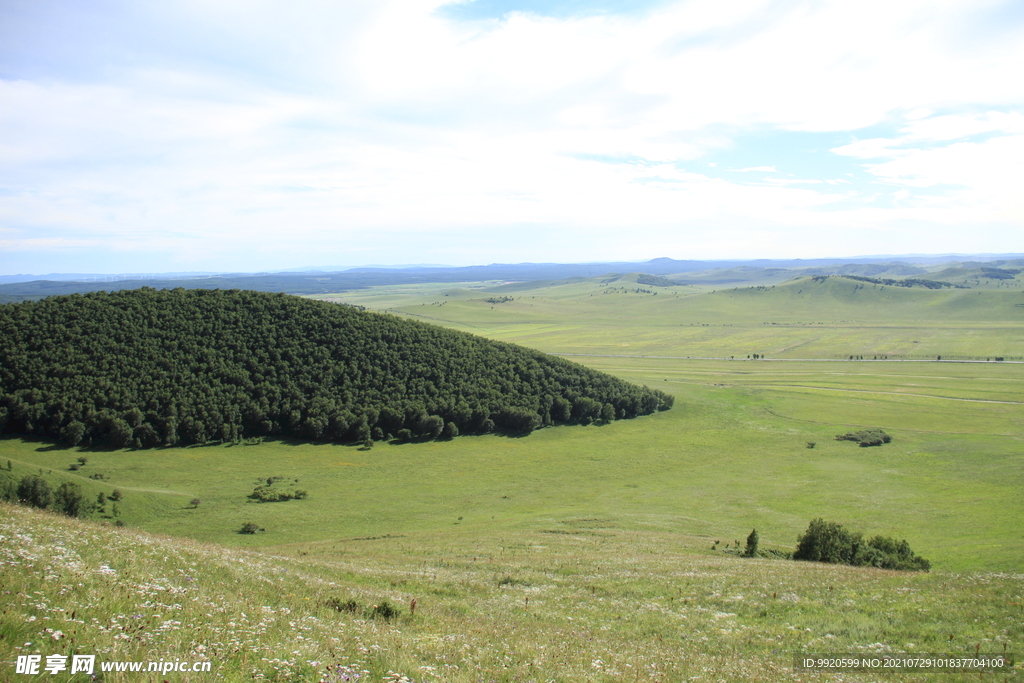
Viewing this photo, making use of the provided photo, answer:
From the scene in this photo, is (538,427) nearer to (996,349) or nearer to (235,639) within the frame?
(235,639)

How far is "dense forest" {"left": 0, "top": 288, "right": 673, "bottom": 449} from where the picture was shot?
6775 centimetres

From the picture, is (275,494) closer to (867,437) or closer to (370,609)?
(370,609)

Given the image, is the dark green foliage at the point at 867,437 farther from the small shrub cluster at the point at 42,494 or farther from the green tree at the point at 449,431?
the small shrub cluster at the point at 42,494

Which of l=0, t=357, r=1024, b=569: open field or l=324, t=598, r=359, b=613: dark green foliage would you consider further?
l=0, t=357, r=1024, b=569: open field

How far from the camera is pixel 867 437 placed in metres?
82.2

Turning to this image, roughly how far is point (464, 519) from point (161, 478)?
107 feet

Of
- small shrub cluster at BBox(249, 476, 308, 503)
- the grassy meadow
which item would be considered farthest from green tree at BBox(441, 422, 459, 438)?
small shrub cluster at BBox(249, 476, 308, 503)

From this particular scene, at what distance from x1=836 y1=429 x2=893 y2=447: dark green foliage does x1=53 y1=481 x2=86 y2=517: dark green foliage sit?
8936 centimetres

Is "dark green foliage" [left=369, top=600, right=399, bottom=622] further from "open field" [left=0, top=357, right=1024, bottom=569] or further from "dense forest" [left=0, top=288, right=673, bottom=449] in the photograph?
"dense forest" [left=0, top=288, right=673, bottom=449]

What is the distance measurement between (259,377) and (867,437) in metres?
88.3

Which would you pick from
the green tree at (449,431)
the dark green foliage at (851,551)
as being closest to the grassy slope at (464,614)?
the dark green foliage at (851,551)

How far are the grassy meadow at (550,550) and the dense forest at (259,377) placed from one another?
12.3 ft

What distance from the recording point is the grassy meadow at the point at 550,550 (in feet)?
41.0

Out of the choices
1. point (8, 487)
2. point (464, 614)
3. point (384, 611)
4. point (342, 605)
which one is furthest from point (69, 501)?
point (464, 614)
